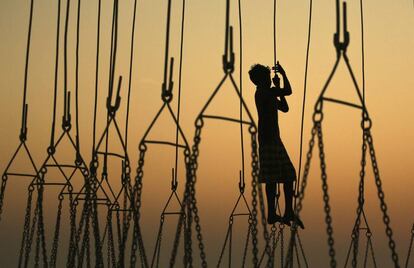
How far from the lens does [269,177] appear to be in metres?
5.37

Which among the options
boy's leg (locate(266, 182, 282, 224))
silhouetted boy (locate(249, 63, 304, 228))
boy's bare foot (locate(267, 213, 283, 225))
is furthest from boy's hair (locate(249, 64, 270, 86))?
boy's bare foot (locate(267, 213, 283, 225))

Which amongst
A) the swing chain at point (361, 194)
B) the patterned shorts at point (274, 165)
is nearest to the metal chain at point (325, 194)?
the swing chain at point (361, 194)

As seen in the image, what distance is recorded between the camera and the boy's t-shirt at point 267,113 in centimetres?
542

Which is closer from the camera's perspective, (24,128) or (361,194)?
(361,194)

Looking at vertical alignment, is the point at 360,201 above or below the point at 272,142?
below

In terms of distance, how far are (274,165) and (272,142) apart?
0.63 feet

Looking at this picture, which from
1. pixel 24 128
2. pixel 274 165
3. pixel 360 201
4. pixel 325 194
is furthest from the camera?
pixel 274 165

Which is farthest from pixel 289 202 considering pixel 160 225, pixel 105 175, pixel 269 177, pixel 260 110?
pixel 105 175

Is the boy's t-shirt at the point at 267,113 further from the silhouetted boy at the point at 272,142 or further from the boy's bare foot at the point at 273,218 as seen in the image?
the boy's bare foot at the point at 273,218

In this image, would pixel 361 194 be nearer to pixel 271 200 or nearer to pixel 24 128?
pixel 271 200

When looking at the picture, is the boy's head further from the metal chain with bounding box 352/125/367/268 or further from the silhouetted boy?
the metal chain with bounding box 352/125/367/268

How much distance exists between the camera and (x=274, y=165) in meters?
5.37

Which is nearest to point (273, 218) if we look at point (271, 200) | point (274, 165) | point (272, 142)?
point (271, 200)

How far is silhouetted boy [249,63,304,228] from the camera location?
17.7 feet
